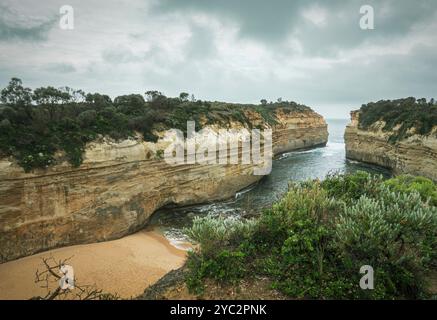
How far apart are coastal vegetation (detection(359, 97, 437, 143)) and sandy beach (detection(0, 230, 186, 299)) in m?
27.3

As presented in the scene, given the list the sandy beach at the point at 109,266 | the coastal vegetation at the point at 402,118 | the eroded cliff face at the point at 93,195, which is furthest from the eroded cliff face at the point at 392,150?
the sandy beach at the point at 109,266

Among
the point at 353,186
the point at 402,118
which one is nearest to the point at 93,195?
the point at 353,186

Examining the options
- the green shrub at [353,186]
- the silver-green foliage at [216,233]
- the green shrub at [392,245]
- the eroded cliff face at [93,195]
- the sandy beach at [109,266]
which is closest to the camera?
the green shrub at [392,245]

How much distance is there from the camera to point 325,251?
5715 mm

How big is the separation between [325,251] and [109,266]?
9532 millimetres

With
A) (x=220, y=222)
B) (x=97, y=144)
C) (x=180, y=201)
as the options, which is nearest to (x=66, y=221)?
(x=97, y=144)

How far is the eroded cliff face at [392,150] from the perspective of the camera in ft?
75.7

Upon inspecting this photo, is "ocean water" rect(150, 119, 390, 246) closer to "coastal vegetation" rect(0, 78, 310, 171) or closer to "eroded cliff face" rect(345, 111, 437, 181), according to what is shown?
"eroded cliff face" rect(345, 111, 437, 181)

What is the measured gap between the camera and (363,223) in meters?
5.25

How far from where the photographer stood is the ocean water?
53.9ft

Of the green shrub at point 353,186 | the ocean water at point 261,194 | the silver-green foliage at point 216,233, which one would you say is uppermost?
the green shrub at point 353,186

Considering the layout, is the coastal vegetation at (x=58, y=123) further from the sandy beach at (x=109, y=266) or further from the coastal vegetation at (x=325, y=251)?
the coastal vegetation at (x=325, y=251)

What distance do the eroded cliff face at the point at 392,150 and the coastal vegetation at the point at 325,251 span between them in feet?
74.2

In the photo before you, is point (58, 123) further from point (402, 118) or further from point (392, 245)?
point (402, 118)
